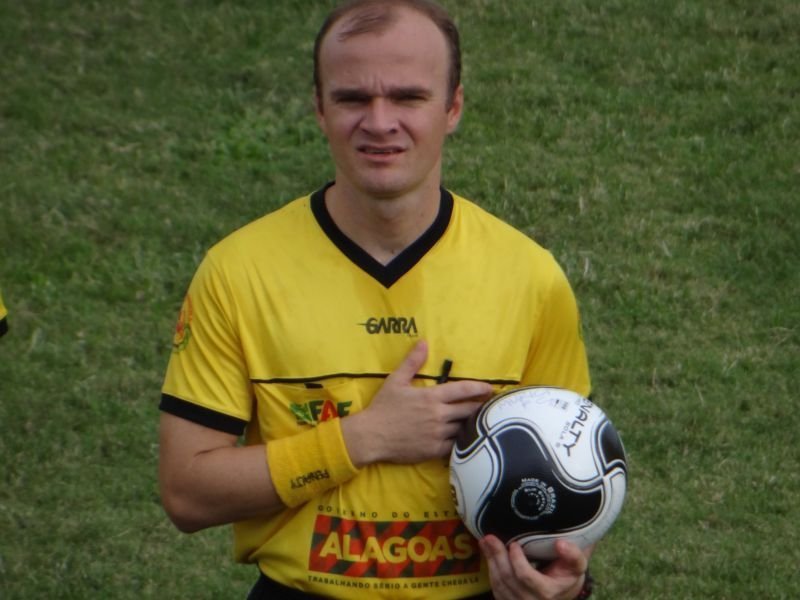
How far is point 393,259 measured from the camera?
3922mm

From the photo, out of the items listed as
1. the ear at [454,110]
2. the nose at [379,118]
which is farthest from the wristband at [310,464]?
the ear at [454,110]

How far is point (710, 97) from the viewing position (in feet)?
34.4

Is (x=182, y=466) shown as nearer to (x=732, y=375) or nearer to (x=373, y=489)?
(x=373, y=489)

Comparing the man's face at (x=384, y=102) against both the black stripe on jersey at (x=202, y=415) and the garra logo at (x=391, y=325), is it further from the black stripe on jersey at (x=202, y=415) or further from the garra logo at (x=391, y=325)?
the black stripe on jersey at (x=202, y=415)

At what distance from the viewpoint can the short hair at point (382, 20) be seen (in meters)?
3.80

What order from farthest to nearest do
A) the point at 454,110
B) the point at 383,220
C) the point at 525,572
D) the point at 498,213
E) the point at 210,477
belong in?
the point at 498,213 → the point at 454,110 → the point at 383,220 → the point at 210,477 → the point at 525,572

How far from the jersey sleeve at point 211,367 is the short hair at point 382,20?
56cm

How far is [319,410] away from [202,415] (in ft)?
0.94

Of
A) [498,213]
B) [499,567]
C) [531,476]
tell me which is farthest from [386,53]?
[498,213]

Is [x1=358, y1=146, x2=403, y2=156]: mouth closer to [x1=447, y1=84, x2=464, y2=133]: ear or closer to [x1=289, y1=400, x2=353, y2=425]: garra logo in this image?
[x1=447, y1=84, x2=464, y2=133]: ear

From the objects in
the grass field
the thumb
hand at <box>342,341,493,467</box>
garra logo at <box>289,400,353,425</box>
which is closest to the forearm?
garra logo at <box>289,400,353,425</box>

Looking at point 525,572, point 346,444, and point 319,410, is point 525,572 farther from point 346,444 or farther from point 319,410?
point 319,410

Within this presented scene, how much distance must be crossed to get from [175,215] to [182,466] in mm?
5768

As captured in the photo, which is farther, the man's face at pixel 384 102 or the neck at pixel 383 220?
the neck at pixel 383 220
